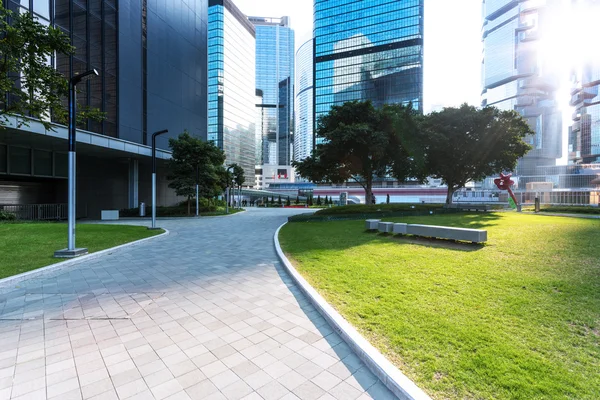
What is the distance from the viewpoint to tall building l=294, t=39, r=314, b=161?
132 metres

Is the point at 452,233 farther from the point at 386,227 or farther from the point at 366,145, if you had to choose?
the point at 366,145

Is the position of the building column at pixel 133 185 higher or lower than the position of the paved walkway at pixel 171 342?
higher

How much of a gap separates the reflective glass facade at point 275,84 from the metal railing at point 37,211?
141 metres

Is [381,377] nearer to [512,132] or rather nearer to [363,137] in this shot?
[363,137]

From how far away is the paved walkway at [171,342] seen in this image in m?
2.79

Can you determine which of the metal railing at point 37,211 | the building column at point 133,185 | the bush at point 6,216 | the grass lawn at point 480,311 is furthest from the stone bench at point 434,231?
the metal railing at point 37,211

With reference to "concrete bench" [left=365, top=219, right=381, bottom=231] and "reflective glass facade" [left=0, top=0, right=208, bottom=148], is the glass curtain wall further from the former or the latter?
"concrete bench" [left=365, top=219, right=381, bottom=231]

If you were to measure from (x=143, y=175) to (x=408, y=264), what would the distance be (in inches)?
1084

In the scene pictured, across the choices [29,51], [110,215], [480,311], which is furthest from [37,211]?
[480,311]

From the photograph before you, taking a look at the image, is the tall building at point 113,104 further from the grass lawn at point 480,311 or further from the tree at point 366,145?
the grass lawn at point 480,311

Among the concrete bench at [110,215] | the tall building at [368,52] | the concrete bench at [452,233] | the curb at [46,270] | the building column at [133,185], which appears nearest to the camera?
the curb at [46,270]

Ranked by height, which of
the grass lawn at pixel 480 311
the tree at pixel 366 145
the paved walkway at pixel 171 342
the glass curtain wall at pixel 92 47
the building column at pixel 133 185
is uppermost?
the glass curtain wall at pixel 92 47

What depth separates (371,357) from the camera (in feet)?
9.89

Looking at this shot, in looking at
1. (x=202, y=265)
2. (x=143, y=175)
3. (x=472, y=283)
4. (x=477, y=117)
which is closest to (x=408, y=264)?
(x=472, y=283)
